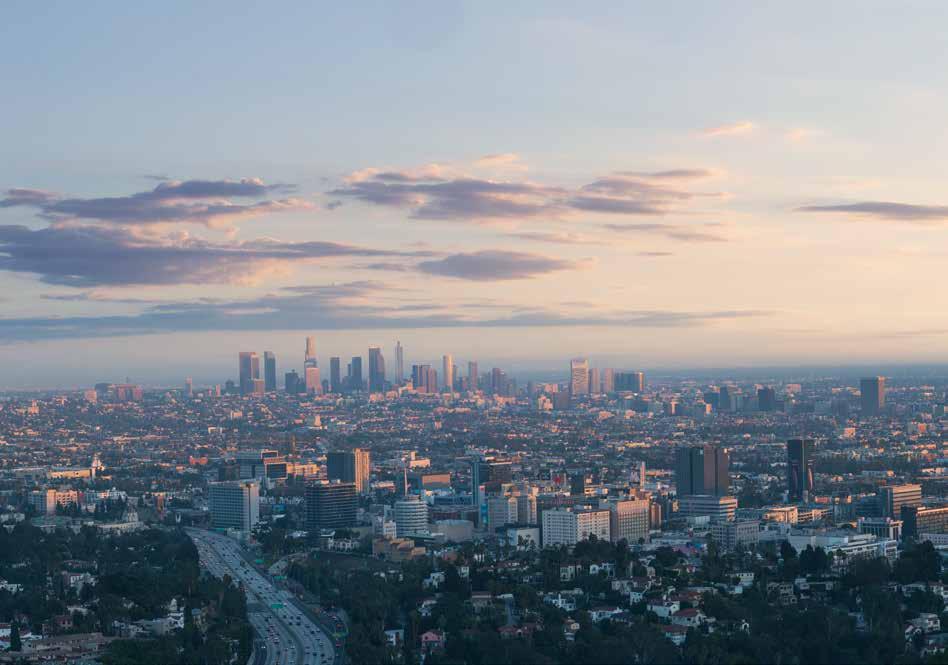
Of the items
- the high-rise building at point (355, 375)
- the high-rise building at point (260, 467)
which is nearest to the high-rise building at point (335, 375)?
the high-rise building at point (355, 375)

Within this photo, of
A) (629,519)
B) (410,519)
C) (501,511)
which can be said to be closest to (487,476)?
(501,511)

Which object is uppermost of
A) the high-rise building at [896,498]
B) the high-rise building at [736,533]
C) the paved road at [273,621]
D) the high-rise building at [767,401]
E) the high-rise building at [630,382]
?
the high-rise building at [630,382]

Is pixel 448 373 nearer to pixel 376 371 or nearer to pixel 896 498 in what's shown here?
pixel 376 371

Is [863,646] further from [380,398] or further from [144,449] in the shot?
[380,398]

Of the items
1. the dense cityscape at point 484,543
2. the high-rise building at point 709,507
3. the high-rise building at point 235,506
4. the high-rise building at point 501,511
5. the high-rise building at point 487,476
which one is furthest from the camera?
the high-rise building at point 487,476

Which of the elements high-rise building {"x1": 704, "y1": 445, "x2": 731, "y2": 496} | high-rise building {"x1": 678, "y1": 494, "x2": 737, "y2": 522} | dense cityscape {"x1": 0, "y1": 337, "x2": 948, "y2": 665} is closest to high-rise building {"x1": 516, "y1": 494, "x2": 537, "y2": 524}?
dense cityscape {"x1": 0, "y1": 337, "x2": 948, "y2": 665}

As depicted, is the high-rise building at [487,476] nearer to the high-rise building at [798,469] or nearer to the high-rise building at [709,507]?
the high-rise building at [709,507]
